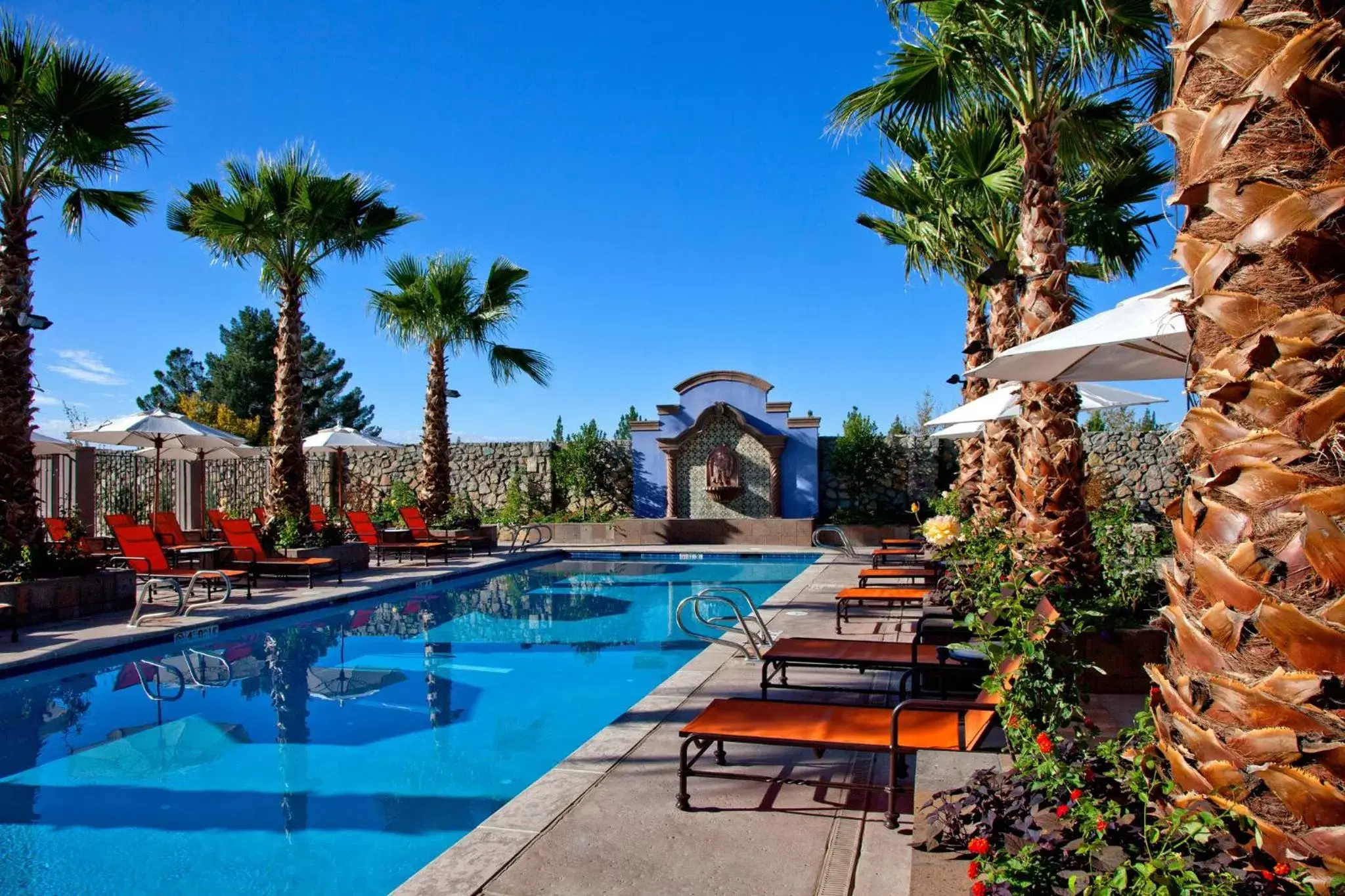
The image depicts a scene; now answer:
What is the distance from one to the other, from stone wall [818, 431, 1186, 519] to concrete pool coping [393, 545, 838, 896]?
14597mm

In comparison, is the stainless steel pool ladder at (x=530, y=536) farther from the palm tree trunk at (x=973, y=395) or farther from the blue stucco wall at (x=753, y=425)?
the palm tree trunk at (x=973, y=395)

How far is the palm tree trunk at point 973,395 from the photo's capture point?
483 inches

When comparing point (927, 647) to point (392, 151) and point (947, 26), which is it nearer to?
point (947, 26)

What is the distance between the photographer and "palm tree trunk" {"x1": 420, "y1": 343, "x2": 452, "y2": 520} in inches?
733

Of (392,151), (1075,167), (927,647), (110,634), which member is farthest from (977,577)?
(392,151)

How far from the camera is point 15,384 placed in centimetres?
985

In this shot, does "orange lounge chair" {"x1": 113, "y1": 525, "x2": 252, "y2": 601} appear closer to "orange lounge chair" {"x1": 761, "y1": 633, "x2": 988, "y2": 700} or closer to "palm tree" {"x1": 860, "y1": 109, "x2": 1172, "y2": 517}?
"orange lounge chair" {"x1": 761, "y1": 633, "x2": 988, "y2": 700}

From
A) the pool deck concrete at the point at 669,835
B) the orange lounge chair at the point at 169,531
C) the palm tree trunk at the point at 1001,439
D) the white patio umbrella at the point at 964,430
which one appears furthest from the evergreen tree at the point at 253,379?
the pool deck concrete at the point at 669,835

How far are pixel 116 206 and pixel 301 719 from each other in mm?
8681

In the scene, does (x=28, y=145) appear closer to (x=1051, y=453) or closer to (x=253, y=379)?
(x=1051, y=453)

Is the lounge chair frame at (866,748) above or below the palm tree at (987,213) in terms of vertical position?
below

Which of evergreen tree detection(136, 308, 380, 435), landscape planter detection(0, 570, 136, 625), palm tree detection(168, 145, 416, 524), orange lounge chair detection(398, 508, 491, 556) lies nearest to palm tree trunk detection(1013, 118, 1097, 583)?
landscape planter detection(0, 570, 136, 625)

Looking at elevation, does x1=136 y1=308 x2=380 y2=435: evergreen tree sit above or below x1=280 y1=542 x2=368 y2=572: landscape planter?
above

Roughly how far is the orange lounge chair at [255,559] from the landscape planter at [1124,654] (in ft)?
32.9
